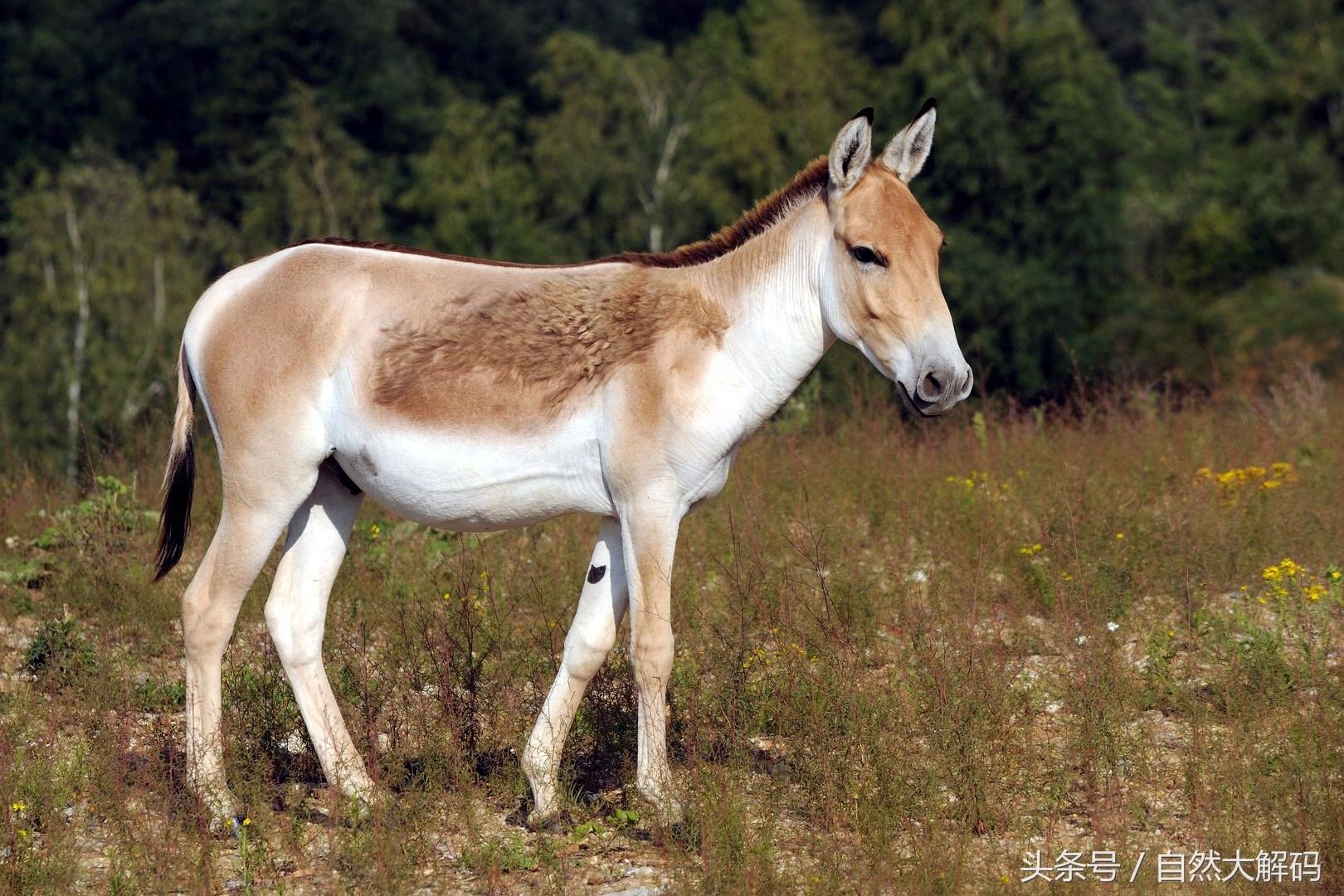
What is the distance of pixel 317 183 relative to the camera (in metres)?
39.3

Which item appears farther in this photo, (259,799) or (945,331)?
(259,799)

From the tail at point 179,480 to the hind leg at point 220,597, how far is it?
1.13 ft

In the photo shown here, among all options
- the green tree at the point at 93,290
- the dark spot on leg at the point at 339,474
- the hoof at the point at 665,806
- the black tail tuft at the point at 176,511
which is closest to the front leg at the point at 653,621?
the hoof at the point at 665,806

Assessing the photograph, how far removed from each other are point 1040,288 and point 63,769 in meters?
31.6

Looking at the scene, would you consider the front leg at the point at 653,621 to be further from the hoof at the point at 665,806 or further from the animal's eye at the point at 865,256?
the animal's eye at the point at 865,256

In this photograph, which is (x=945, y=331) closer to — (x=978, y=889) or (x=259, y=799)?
(x=978, y=889)

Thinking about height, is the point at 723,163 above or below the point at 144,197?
above

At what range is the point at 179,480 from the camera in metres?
5.99

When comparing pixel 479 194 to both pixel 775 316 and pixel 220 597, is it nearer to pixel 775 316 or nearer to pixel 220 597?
pixel 220 597

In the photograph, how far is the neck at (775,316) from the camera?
17.9 feet

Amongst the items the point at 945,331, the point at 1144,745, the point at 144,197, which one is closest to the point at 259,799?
the point at 945,331

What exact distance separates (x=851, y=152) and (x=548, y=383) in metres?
1.40

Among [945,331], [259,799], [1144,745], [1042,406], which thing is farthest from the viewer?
[1042,406]

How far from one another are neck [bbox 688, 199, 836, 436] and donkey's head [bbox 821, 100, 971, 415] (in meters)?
0.07
